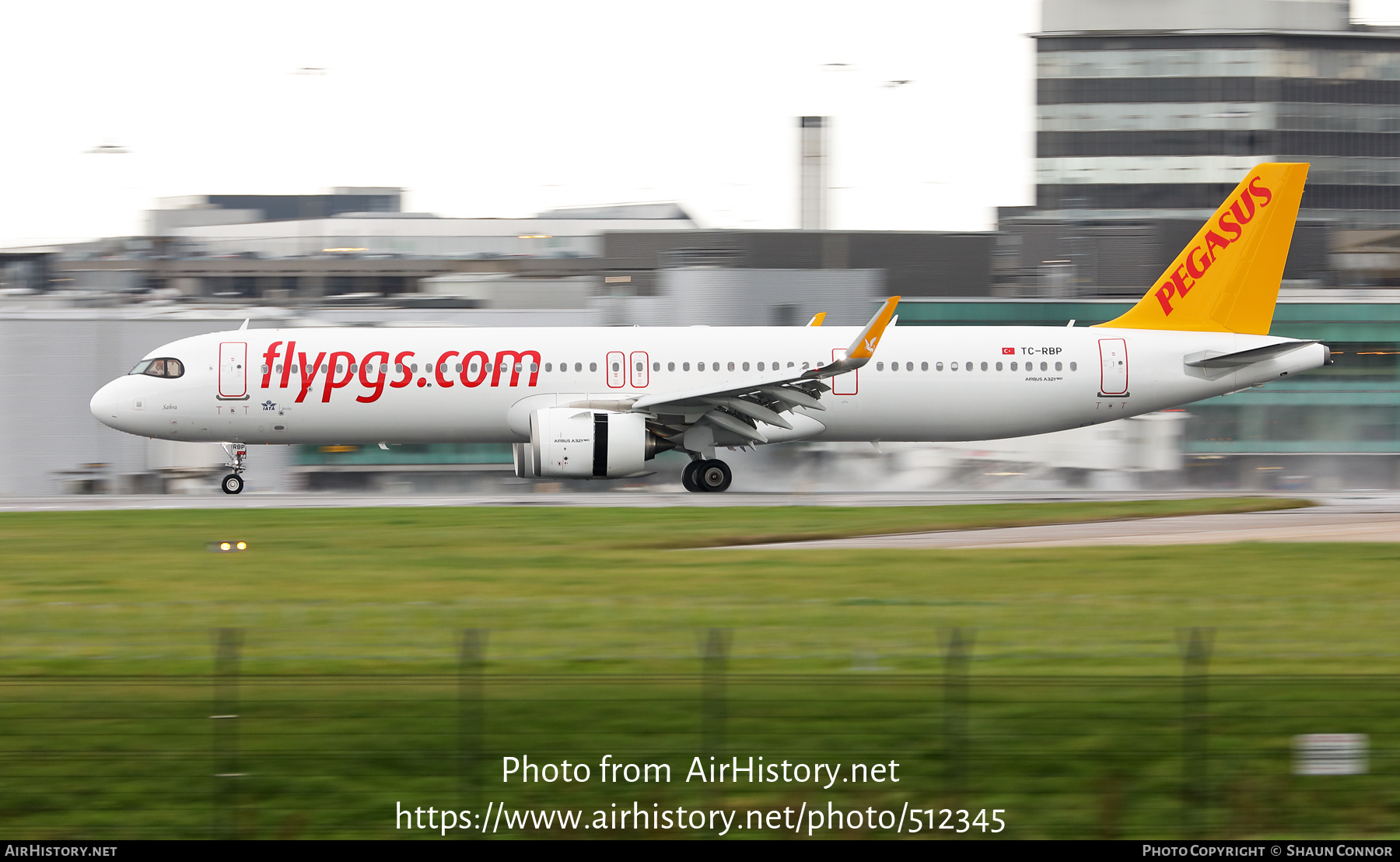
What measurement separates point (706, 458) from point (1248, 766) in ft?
66.2

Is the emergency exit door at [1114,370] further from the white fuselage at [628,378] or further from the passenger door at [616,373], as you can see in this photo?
the passenger door at [616,373]

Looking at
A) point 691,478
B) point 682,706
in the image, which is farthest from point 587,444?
point 682,706

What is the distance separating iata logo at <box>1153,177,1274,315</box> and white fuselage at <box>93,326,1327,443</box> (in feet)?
3.24

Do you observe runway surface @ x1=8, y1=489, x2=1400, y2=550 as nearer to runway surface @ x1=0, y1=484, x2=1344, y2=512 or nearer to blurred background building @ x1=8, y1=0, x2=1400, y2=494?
runway surface @ x1=0, y1=484, x2=1344, y2=512

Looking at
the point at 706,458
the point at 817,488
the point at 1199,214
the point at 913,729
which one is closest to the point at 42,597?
the point at 913,729

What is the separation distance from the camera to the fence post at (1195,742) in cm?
834

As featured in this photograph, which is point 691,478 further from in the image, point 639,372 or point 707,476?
point 639,372

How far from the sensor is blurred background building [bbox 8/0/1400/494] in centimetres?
3394

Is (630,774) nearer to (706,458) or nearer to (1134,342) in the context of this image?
(706,458)

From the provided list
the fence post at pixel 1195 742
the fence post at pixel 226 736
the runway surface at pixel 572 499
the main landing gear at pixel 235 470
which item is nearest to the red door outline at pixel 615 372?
the runway surface at pixel 572 499

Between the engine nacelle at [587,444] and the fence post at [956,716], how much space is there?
60.1 ft

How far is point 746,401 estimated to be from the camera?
27984 mm

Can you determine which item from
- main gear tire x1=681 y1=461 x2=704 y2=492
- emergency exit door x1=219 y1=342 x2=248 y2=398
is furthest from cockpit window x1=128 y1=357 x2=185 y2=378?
main gear tire x1=681 y1=461 x2=704 y2=492

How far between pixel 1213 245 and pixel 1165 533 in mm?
10916
